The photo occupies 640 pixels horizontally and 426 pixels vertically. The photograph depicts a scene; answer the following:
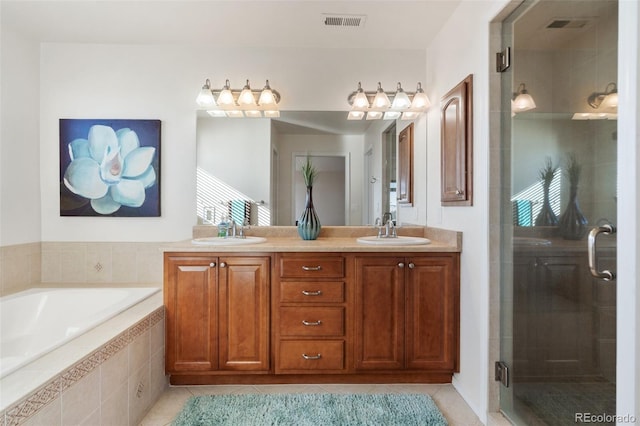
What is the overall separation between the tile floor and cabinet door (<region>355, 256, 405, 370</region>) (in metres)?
0.15

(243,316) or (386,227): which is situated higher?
(386,227)

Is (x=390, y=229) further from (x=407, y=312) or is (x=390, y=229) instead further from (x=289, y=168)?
(x=289, y=168)

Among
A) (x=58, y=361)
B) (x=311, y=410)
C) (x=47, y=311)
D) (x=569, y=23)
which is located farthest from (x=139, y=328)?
(x=569, y=23)

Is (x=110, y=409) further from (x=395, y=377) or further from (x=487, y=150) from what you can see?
(x=487, y=150)

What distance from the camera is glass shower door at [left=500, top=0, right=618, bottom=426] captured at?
1218mm

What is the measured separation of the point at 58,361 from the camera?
4.35 ft

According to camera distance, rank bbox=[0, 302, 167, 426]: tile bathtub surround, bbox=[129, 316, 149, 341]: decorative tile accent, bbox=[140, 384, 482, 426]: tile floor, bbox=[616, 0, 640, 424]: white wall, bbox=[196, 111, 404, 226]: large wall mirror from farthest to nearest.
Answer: bbox=[196, 111, 404, 226]: large wall mirror < bbox=[140, 384, 482, 426]: tile floor < bbox=[129, 316, 149, 341]: decorative tile accent < bbox=[0, 302, 167, 426]: tile bathtub surround < bbox=[616, 0, 640, 424]: white wall

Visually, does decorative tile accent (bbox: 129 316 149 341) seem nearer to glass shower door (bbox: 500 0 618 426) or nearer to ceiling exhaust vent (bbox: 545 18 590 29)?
glass shower door (bbox: 500 0 618 426)

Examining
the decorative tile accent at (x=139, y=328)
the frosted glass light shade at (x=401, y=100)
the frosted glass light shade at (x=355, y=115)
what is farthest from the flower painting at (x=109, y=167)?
the frosted glass light shade at (x=401, y=100)

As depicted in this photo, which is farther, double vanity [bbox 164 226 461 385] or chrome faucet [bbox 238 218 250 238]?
chrome faucet [bbox 238 218 250 238]

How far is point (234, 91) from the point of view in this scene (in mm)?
2695

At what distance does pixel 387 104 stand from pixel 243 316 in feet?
6.16

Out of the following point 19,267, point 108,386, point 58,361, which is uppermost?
point 19,267

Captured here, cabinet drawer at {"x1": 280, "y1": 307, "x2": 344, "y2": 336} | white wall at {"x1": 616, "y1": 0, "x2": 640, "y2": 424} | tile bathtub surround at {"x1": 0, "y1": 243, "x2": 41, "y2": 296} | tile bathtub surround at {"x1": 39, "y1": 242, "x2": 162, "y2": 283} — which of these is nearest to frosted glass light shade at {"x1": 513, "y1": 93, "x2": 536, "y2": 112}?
white wall at {"x1": 616, "y1": 0, "x2": 640, "y2": 424}
